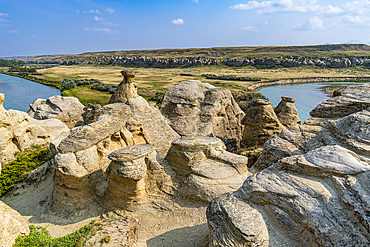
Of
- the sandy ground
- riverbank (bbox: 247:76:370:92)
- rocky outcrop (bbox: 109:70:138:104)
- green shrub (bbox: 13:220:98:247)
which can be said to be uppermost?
rocky outcrop (bbox: 109:70:138:104)

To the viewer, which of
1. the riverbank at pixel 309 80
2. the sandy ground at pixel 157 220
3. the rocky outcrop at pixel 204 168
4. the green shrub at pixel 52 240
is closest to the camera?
the green shrub at pixel 52 240

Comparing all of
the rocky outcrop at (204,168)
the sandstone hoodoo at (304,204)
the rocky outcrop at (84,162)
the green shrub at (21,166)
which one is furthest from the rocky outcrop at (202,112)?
the sandstone hoodoo at (304,204)

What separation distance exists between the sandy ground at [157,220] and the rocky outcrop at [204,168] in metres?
0.65

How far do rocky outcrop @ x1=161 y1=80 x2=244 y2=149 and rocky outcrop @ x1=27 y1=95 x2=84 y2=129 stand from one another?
11256 mm

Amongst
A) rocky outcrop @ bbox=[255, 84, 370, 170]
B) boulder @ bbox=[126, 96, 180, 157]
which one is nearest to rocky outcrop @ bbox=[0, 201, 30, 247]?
boulder @ bbox=[126, 96, 180, 157]

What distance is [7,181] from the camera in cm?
1209

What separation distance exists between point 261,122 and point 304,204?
11.6 meters

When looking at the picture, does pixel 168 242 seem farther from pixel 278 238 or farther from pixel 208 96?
pixel 208 96

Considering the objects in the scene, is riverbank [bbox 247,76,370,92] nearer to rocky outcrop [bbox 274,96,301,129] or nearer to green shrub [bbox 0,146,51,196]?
rocky outcrop [bbox 274,96,301,129]

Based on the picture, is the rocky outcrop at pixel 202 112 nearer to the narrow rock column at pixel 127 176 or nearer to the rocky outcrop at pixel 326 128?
the rocky outcrop at pixel 326 128

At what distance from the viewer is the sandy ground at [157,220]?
750cm

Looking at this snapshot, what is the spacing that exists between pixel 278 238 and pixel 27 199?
471 inches

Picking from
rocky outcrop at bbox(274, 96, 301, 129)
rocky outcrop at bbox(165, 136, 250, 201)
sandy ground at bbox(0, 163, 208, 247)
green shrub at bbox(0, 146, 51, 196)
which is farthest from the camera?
rocky outcrop at bbox(274, 96, 301, 129)

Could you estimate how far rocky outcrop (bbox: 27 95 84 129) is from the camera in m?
22.0
